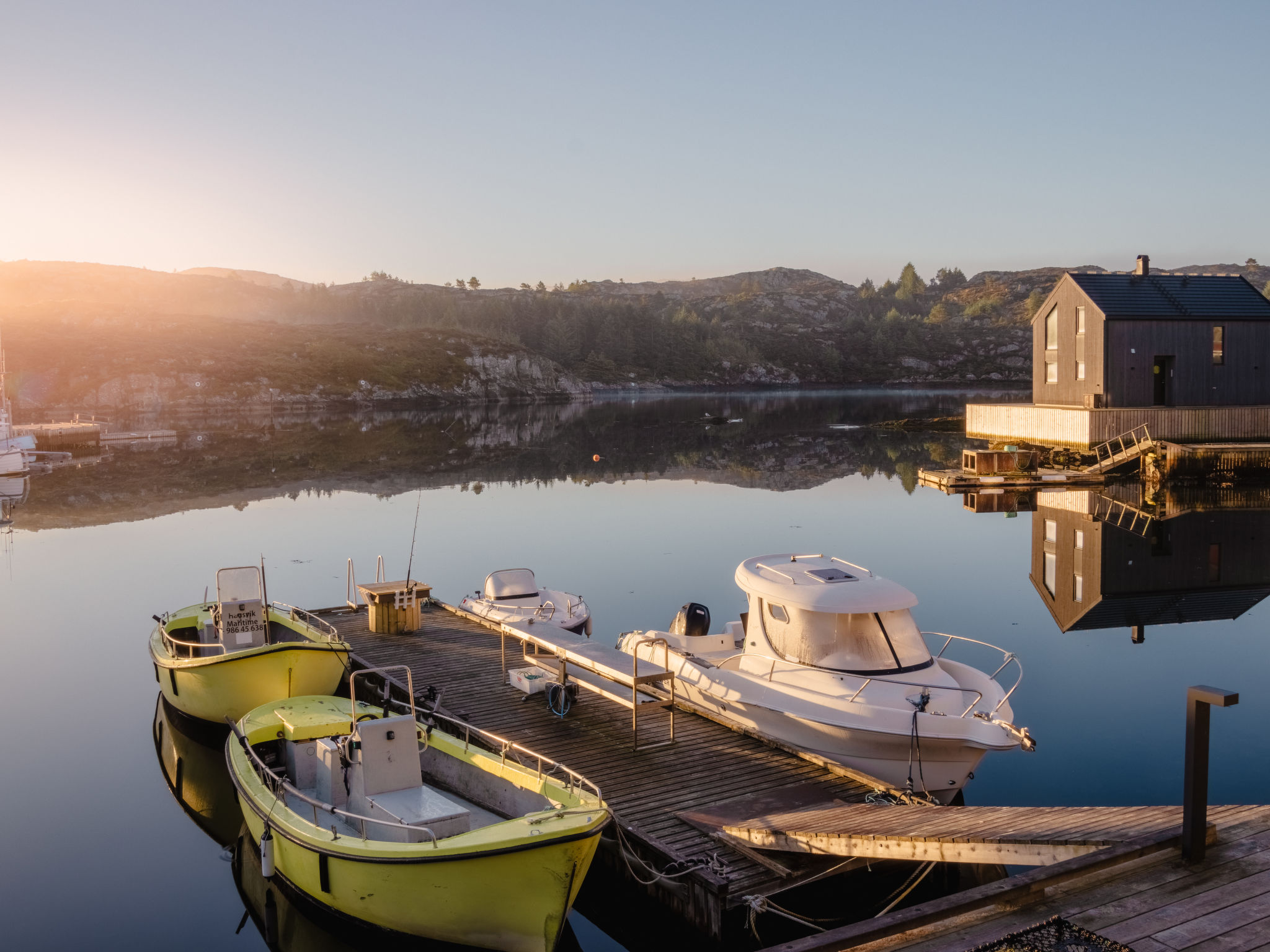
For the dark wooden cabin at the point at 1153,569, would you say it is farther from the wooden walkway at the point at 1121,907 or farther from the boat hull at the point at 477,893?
the boat hull at the point at 477,893

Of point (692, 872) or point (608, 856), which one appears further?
point (608, 856)

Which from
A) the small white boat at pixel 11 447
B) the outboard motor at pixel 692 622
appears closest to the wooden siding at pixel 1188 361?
the outboard motor at pixel 692 622

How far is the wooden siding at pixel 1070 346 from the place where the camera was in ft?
163

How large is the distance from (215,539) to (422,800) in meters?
29.4

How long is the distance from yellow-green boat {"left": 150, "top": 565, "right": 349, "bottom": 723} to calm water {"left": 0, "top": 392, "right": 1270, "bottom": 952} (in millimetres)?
1312

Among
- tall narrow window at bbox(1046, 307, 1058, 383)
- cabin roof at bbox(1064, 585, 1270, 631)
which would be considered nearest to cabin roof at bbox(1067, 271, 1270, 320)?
tall narrow window at bbox(1046, 307, 1058, 383)

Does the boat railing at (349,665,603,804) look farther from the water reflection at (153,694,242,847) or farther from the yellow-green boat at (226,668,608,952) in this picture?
the water reflection at (153,694,242,847)

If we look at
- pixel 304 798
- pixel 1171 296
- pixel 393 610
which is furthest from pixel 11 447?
pixel 1171 296

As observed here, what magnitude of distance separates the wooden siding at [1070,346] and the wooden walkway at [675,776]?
40857 millimetres

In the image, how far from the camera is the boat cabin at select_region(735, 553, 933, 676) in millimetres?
14359

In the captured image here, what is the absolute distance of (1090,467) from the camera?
159 ft

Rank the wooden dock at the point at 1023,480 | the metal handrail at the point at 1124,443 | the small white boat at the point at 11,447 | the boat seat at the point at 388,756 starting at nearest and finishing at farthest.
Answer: the boat seat at the point at 388,756, the metal handrail at the point at 1124,443, the wooden dock at the point at 1023,480, the small white boat at the point at 11,447

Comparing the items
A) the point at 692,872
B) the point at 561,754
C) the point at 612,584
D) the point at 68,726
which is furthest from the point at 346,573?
the point at 692,872

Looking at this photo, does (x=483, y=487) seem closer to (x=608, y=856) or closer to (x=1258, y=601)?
(x=1258, y=601)
